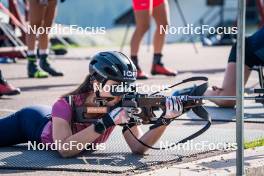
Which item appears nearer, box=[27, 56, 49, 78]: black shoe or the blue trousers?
the blue trousers

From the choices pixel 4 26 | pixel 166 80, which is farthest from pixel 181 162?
pixel 4 26

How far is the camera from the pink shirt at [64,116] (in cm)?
564

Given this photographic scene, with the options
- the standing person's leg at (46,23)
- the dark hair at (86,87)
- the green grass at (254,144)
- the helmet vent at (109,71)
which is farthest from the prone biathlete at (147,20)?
the helmet vent at (109,71)

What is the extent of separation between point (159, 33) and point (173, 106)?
5309 mm

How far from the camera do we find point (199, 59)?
1574 cm

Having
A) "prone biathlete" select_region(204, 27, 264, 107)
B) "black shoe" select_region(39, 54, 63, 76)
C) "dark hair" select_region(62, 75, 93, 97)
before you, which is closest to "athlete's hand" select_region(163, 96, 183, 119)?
"dark hair" select_region(62, 75, 93, 97)

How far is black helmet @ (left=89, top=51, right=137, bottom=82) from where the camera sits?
18.1 ft

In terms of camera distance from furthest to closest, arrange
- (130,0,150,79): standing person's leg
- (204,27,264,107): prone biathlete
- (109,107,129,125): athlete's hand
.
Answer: (130,0,150,79): standing person's leg, (204,27,264,107): prone biathlete, (109,107,129,125): athlete's hand

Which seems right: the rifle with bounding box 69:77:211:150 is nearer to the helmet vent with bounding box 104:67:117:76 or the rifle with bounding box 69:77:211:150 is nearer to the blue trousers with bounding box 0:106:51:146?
the helmet vent with bounding box 104:67:117:76

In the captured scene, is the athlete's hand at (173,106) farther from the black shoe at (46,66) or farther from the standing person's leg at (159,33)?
the black shoe at (46,66)

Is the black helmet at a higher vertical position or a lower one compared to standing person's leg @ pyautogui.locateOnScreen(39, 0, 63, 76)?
lower

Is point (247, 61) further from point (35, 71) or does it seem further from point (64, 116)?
point (35, 71)

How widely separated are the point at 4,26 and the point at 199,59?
3.94 m

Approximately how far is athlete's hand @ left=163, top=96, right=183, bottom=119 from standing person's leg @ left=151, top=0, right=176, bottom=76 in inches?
203
